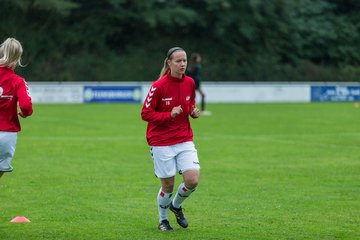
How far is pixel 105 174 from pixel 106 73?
37778 millimetres

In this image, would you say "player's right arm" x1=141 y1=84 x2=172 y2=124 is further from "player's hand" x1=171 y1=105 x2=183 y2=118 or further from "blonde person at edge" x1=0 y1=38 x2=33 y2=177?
"blonde person at edge" x1=0 y1=38 x2=33 y2=177

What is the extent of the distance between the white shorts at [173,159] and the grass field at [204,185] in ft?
2.37

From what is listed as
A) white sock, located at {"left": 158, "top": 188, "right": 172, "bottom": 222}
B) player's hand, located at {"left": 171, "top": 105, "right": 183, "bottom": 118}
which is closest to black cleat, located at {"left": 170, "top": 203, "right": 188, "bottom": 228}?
white sock, located at {"left": 158, "top": 188, "right": 172, "bottom": 222}

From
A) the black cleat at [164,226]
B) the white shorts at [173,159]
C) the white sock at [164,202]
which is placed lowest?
the black cleat at [164,226]

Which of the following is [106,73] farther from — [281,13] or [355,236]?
[355,236]

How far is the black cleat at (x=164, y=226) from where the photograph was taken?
32.3 ft

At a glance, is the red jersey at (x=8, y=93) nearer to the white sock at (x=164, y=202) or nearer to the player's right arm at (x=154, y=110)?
the player's right arm at (x=154, y=110)

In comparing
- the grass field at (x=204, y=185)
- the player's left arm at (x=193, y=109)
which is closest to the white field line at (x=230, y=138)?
the grass field at (x=204, y=185)

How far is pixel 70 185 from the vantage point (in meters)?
13.7

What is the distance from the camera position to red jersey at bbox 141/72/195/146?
31.4ft

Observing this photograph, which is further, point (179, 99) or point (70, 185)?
point (70, 185)

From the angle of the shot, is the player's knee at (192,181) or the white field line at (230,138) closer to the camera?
the player's knee at (192,181)

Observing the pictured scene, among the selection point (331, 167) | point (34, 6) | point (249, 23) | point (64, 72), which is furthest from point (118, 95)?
point (331, 167)

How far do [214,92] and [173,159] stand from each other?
117 feet
